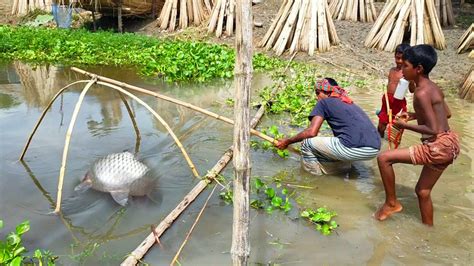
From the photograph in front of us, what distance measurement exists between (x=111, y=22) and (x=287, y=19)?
6.39m

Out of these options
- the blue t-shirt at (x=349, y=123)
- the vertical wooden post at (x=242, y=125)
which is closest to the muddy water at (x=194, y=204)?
the blue t-shirt at (x=349, y=123)

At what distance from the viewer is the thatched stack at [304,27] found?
378 inches

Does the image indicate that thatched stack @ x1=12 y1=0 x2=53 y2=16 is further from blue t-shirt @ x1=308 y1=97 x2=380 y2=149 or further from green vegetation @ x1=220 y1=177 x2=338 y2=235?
blue t-shirt @ x1=308 y1=97 x2=380 y2=149

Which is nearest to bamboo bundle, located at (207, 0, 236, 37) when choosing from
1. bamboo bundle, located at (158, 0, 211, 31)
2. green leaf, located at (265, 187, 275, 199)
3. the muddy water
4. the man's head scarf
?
bamboo bundle, located at (158, 0, 211, 31)

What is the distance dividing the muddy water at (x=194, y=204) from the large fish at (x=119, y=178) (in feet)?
0.29

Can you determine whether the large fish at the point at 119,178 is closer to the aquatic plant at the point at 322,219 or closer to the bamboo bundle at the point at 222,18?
the aquatic plant at the point at 322,219

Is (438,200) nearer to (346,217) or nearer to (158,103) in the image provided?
(346,217)

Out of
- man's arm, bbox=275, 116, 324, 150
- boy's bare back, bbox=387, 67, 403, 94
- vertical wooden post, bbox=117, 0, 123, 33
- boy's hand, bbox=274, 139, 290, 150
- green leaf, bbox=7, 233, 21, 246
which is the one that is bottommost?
green leaf, bbox=7, 233, 21, 246

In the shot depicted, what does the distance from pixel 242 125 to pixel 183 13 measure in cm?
1025

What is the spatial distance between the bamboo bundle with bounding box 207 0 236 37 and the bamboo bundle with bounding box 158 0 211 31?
792mm

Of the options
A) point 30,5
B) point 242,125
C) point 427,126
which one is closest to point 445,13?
point 427,126

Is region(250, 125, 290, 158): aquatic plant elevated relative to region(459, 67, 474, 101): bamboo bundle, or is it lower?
lower

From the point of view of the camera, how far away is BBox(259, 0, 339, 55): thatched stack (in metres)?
9.59

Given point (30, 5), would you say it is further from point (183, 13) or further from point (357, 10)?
point (357, 10)
